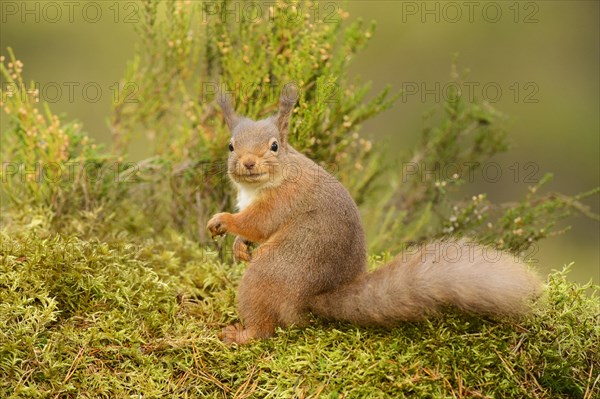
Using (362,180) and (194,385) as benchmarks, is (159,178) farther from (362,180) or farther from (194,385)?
(194,385)

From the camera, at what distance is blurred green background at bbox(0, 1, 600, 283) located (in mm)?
7953

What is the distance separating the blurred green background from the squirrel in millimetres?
4744

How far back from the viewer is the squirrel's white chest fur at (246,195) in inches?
133

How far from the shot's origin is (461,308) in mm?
2725

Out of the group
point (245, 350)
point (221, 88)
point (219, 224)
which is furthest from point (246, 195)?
point (221, 88)

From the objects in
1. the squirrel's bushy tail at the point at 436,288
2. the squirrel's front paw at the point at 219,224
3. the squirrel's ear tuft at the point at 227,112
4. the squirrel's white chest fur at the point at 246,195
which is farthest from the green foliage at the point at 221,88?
the squirrel's bushy tail at the point at 436,288

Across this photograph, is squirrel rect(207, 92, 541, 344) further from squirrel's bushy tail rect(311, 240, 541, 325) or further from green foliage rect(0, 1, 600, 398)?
green foliage rect(0, 1, 600, 398)

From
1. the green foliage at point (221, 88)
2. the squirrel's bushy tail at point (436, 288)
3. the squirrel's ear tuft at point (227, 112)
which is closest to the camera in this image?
the squirrel's bushy tail at point (436, 288)

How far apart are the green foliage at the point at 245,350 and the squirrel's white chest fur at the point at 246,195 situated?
0.58 m

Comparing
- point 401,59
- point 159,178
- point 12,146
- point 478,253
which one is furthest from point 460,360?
point 401,59

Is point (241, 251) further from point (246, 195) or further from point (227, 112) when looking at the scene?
point (227, 112)

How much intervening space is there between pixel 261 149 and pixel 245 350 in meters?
0.96

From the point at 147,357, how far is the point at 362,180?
2326 mm

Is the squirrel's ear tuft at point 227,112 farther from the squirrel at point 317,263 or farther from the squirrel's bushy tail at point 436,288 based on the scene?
the squirrel's bushy tail at point 436,288
